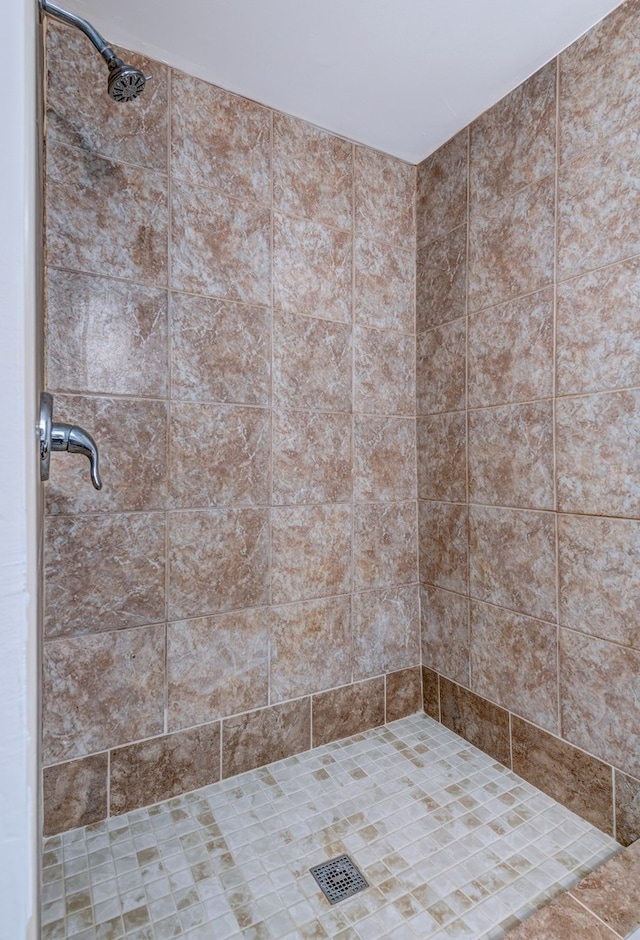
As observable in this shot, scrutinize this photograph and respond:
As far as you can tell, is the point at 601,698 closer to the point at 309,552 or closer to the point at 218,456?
the point at 309,552

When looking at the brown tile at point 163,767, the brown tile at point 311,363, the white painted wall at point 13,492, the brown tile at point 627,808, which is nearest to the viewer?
the white painted wall at point 13,492

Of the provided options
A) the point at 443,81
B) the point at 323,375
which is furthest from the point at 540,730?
the point at 443,81

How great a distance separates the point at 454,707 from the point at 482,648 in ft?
0.86

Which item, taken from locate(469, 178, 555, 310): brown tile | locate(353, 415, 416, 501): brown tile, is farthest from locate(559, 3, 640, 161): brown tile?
locate(353, 415, 416, 501): brown tile

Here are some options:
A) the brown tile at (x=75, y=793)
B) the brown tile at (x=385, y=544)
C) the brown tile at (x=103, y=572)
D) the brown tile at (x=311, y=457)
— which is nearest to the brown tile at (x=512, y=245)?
the brown tile at (x=311, y=457)

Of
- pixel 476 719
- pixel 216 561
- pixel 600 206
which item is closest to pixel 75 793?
pixel 216 561

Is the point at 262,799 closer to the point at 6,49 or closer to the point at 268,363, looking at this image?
the point at 268,363

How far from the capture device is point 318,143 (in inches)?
60.3

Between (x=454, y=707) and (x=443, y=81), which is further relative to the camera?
(x=454, y=707)

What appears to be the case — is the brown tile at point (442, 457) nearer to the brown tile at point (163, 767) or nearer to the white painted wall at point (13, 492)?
the brown tile at point (163, 767)

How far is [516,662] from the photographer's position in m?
1.36

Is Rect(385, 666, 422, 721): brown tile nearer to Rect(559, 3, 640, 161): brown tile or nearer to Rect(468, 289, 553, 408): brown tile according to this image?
Rect(468, 289, 553, 408): brown tile

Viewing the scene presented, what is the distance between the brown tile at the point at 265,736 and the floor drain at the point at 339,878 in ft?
1.30

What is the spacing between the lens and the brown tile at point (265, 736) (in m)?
1.36
